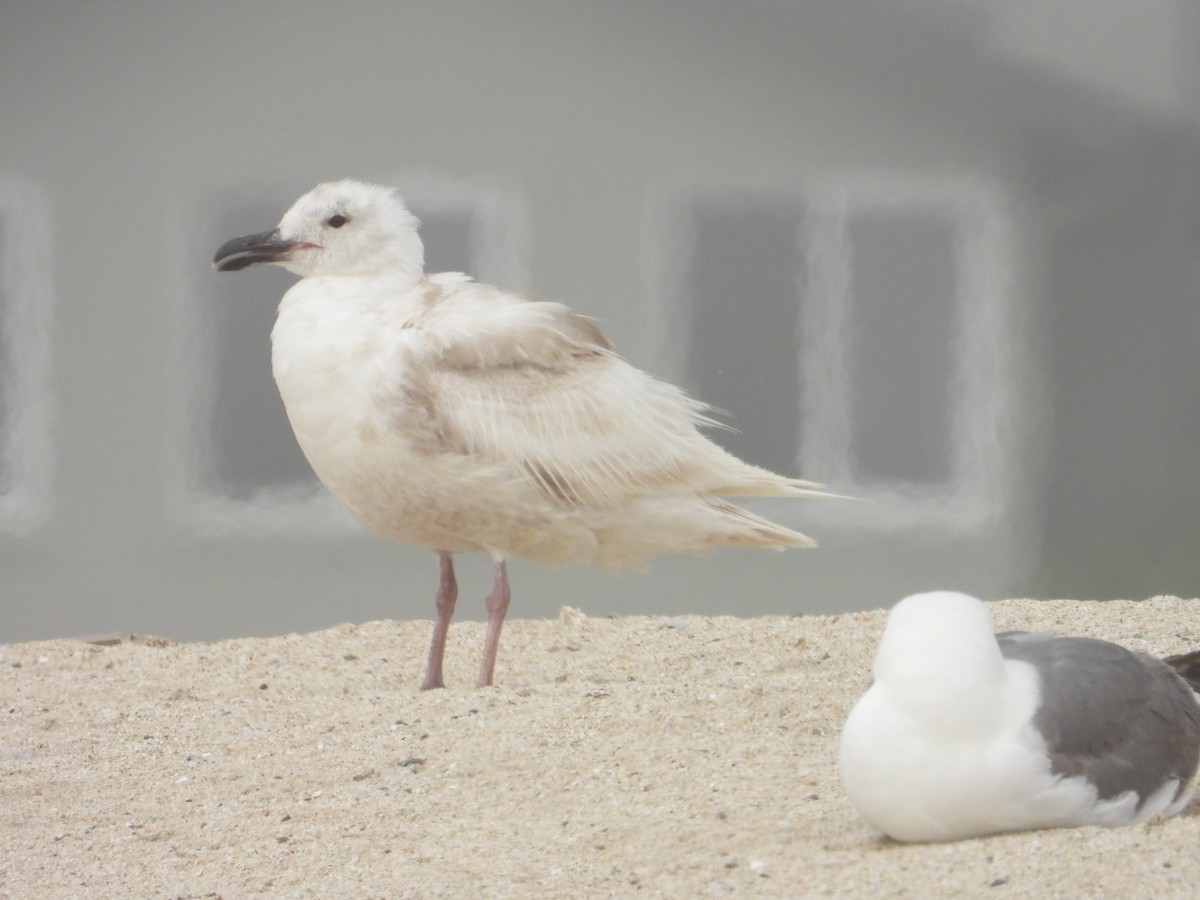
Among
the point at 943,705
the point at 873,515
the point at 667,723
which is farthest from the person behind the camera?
the point at 873,515

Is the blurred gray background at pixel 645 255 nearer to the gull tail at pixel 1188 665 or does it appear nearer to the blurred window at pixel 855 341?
the blurred window at pixel 855 341

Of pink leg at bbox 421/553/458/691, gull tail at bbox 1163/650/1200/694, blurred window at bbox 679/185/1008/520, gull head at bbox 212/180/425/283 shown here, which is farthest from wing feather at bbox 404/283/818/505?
blurred window at bbox 679/185/1008/520

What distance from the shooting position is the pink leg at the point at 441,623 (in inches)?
198

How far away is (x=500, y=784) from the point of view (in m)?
3.82

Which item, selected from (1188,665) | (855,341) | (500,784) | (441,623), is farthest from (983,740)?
(855,341)

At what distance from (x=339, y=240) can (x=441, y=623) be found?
1287 mm

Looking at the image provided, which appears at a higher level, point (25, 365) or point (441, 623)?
point (25, 365)

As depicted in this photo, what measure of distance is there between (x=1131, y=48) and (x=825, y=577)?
2.78 m

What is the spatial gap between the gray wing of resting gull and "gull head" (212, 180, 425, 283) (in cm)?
254

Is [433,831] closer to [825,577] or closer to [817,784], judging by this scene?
[817,784]

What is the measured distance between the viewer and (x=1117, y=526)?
7.07 meters

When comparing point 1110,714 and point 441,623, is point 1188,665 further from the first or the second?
point 441,623

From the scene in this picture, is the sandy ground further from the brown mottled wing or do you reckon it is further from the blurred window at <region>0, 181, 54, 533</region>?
the blurred window at <region>0, 181, 54, 533</region>

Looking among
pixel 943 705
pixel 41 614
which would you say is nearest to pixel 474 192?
pixel 41 614
